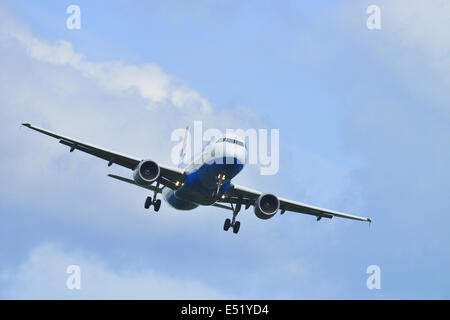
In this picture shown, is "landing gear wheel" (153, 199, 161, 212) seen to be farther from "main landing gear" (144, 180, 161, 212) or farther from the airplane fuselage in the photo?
the airplane fuselage

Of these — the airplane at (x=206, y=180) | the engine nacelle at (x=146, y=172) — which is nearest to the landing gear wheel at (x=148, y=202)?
the airplane at (x=206, y=180)

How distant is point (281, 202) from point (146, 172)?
12.8 meters

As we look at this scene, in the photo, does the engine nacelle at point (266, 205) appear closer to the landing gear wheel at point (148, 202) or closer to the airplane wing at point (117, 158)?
the airplane wing at point (117, 158)

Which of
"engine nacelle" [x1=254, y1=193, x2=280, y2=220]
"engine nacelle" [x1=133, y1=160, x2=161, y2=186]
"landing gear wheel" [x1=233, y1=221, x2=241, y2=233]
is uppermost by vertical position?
"engine nacelle" [x1=133, y1=160, x2=161, y2=186]

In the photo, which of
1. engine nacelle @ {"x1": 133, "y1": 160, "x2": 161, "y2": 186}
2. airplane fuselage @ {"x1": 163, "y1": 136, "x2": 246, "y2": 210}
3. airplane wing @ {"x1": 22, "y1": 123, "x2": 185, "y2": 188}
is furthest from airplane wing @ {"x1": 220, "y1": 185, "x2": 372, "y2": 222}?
engine nacelle @ {"x1": 133, "y1": 160, "x2": 161, "y2": 186}

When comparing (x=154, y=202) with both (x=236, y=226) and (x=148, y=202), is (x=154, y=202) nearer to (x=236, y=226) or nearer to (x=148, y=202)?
(x=148, y=202)

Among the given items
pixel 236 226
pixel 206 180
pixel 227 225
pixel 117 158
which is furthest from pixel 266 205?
pixel 117 158

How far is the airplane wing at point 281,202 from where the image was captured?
184 ft

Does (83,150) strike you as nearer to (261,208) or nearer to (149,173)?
(149,173)

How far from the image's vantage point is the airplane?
156 feet
